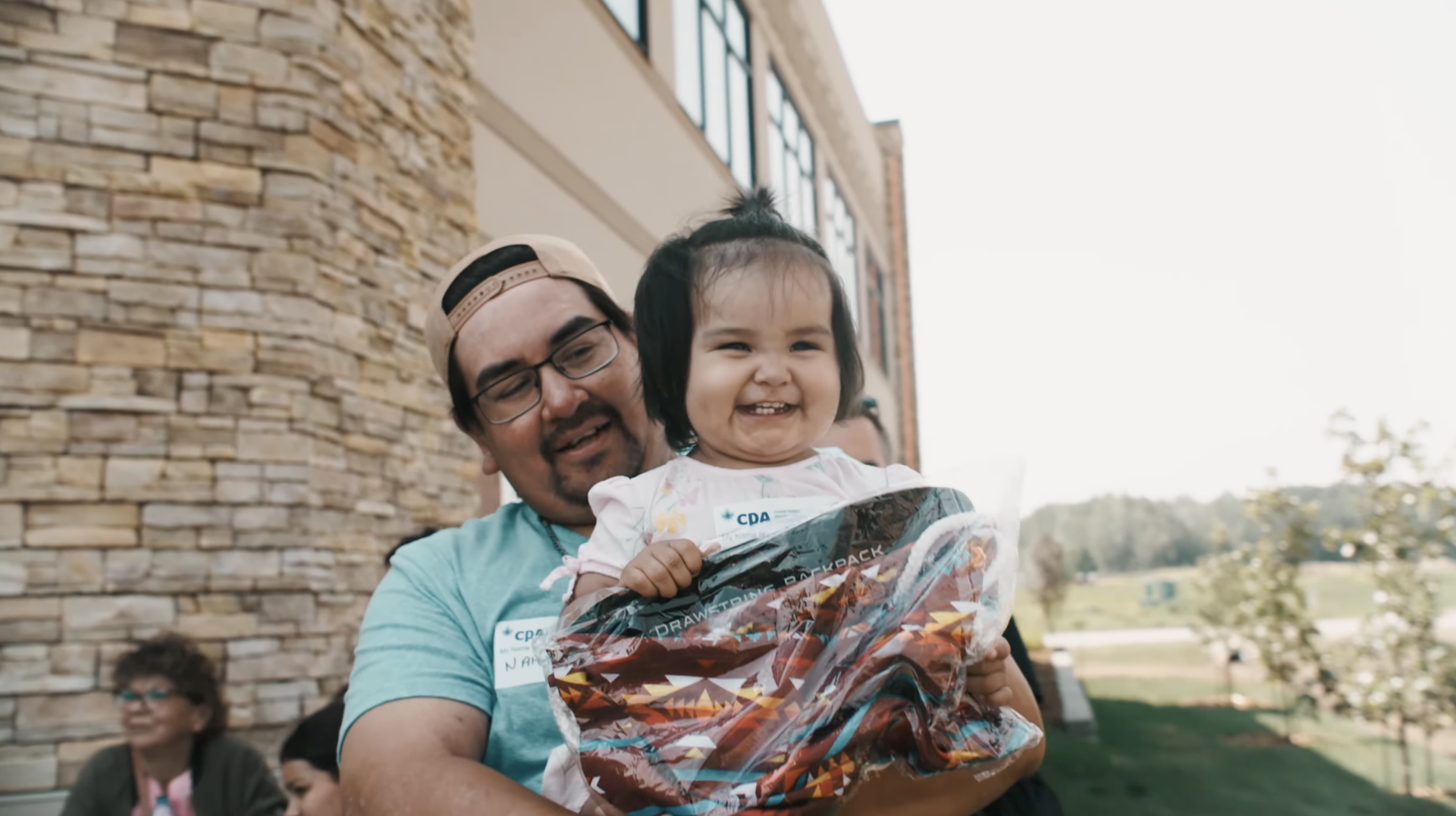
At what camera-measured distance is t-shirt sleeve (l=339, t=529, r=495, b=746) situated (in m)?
1.74

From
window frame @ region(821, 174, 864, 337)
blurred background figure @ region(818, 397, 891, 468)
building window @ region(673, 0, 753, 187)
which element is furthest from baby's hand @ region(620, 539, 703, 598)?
window frame @ region(821, 174, 864, 337)

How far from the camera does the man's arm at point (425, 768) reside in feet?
4.87

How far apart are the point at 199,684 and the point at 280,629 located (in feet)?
1.32

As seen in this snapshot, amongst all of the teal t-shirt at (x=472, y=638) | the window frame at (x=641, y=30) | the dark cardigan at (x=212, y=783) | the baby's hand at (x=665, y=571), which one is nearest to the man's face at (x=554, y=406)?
the teal t-shirt at (x=472, y=638)

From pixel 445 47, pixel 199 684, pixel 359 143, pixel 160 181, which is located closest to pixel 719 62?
pixel 445 47

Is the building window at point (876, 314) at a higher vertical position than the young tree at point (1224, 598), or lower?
higher

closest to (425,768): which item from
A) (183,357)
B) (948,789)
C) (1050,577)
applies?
(948,789)

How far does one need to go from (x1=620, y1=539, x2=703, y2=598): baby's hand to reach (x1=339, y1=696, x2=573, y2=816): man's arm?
36cm

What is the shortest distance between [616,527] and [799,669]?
18.0 inches

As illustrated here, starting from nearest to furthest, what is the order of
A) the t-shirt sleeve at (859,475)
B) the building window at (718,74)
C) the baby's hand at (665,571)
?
the baby's hand at (665,571), the t-shirt sleeve at (859,475), the building window at (718,74)

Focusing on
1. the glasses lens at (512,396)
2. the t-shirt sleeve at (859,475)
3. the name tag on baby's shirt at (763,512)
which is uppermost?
the glasses lens at (512,396)

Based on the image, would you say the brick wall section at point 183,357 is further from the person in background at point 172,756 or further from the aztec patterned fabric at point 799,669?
the aztec patterned fabric at point 799,669

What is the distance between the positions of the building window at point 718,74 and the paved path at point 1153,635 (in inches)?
263

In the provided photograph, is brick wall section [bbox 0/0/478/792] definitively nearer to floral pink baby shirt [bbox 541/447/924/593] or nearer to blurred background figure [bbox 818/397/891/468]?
blurred background figure [bbox 818/397/891/468]
